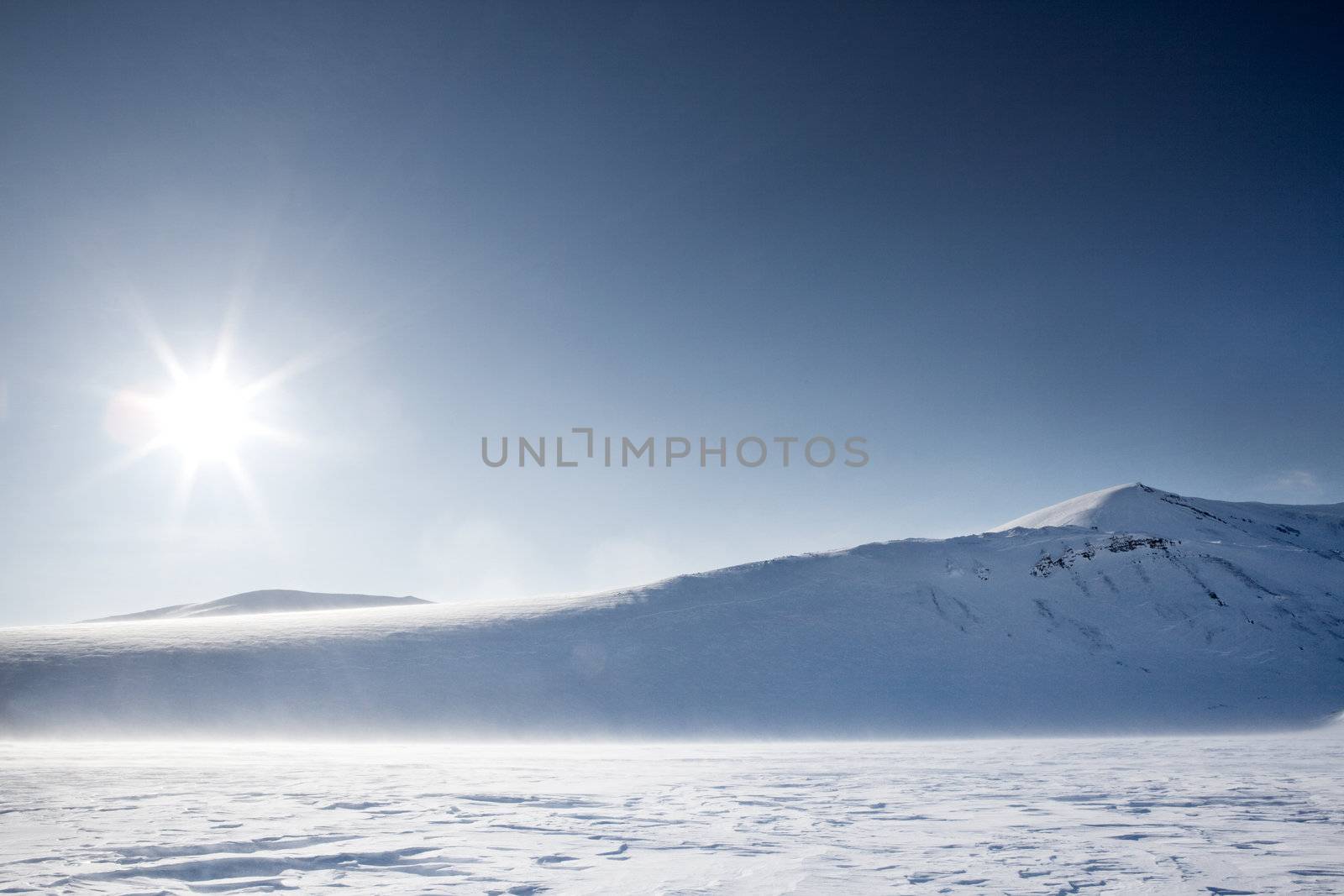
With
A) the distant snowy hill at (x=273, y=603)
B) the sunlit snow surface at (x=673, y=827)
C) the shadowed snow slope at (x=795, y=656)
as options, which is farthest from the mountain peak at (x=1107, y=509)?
the distant snowy hill at (x=273, y=603)

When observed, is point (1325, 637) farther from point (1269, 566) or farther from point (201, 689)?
point (201, 689)

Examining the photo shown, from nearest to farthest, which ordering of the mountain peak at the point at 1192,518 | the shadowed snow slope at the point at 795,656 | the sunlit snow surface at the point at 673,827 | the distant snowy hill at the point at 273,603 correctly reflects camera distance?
1. the sunlit snow surface at the point at 673,827
2. the shadowed snow slope at the point at 795,656
3. the mountain peak at the point at 1192,518
4. the distant snowy hill at the point at 273,603

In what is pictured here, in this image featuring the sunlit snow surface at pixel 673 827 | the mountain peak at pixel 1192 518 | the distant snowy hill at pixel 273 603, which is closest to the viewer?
the sunlit snow surface at pixel 673 827

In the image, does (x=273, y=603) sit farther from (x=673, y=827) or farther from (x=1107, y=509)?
(x=673, y=827)

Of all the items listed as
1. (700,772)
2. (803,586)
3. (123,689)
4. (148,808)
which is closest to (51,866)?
(148,808)

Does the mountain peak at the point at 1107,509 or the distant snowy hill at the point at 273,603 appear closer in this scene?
the mountain peak at the point at 1107,509

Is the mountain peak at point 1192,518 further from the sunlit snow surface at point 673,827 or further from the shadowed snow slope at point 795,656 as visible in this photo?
the sunlit snow surface at point 673,827

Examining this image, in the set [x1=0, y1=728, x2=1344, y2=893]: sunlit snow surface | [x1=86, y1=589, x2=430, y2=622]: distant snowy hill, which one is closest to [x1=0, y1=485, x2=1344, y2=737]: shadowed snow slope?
[x1=0, y1=728, x2=1344, y2=893]: sunlit snow surface

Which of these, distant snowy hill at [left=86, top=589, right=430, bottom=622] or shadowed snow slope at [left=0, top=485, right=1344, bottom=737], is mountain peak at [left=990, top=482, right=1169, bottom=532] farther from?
distant snowy hill at [left=86, top=589, right=430, bottom=622]
